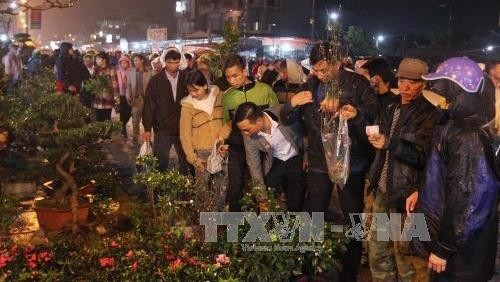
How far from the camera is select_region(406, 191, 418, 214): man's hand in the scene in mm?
3693

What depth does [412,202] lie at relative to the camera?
146 inches

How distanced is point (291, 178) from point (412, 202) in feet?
4.76

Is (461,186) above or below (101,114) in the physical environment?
above

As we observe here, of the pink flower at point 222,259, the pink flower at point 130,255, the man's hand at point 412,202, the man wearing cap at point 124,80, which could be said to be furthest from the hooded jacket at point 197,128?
the man wearing cap at point 124,80

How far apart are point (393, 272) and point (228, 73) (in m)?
2.48

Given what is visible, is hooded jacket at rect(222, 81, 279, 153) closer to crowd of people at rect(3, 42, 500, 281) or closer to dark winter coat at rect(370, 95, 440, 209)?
crowd of people at rect(3, 42, 500, 281)

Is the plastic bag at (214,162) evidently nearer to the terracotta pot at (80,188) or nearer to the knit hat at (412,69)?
the terracotta pot at (80,188)

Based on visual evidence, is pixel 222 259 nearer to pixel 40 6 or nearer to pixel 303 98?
pixel 303 98

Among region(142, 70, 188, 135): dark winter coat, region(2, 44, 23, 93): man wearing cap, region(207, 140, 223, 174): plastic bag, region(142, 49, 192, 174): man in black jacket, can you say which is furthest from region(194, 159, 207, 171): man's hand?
region(2, 44, 23, 93): man wearing cap

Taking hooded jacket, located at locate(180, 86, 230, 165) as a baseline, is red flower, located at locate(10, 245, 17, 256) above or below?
below

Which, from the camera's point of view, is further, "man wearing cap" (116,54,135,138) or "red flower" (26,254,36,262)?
"man wearing cap" (116,54,135,138)

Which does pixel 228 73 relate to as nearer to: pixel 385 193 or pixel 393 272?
pixel 385 193

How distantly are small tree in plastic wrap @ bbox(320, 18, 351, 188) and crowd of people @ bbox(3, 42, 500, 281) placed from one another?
0.05 m

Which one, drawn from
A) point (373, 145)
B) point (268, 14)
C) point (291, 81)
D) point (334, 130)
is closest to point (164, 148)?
point (291, 81)
